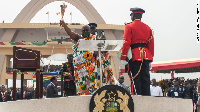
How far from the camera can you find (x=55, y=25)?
3959 cm

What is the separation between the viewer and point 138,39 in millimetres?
5996

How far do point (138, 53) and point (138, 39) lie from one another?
0.27 meters

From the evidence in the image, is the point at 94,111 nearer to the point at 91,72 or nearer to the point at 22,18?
the point at 91,72

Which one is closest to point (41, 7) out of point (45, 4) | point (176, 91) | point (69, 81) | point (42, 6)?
point (42, 6)

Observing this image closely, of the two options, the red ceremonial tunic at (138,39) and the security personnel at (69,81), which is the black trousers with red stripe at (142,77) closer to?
the red ceremonial tunic at (138,39)

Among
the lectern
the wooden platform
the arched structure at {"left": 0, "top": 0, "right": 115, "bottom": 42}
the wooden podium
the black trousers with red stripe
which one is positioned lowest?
the wooden platform

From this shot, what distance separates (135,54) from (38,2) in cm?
4665

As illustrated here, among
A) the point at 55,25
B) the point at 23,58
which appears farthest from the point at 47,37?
the point at 23,58

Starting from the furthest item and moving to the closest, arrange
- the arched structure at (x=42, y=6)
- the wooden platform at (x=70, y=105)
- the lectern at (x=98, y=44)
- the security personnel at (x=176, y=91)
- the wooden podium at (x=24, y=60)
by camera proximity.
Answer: the arched structure at (x=42, y=6)
the security personnel at (x=176, y=91)
the wooden podium at (x=24, y=60)
the lectern at (x=98, y=44)
the wooden platform at (x=70, y=105)

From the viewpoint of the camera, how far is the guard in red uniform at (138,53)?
5.91m

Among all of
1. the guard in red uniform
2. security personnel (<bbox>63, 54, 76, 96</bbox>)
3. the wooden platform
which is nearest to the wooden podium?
security personnel (<bbox>63, 54, 76, 96</bbox>)

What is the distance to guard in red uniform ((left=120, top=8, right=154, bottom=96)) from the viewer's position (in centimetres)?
591

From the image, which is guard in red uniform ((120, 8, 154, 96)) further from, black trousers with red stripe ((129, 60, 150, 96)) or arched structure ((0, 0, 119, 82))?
arched structure ((0, 0, 119, 82))

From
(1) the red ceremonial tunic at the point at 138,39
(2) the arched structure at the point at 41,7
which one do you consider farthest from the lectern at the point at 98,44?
(2) the arched structure at the point at 41,7
